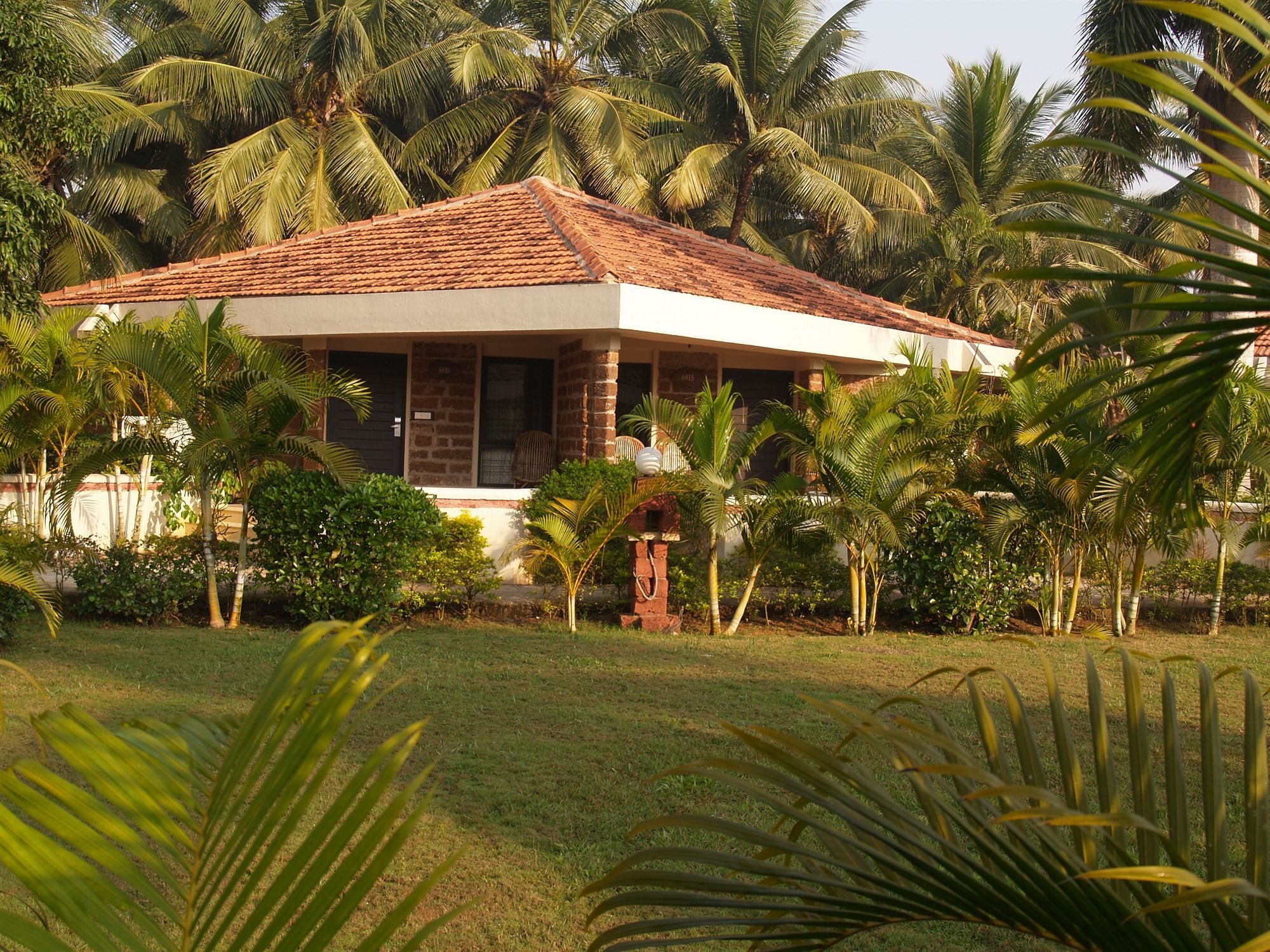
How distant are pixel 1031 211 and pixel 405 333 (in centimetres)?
1741

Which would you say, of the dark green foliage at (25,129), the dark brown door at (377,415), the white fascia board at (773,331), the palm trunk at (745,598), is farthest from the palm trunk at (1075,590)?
the dark green foliage at (25,129)

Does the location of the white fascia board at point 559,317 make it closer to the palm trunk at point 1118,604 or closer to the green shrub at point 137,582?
the palm trunk at point 1118,604

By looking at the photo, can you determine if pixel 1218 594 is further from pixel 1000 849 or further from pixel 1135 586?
pixel 1000 849

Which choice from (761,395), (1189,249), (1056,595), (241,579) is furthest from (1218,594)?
(1189,249)

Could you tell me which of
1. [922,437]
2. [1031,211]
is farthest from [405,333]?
[1031,211]

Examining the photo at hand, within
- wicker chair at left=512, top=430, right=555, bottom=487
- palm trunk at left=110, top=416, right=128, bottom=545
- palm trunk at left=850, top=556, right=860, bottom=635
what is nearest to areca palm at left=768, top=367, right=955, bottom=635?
palm trunk at left=850, top=556, right=860, bottom=635

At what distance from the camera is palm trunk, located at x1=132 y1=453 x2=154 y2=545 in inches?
422

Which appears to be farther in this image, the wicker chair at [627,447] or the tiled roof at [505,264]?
the tiled roof at [505,264]

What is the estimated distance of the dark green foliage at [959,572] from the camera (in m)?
9.77

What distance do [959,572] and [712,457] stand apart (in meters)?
2.61

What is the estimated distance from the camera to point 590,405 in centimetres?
1170

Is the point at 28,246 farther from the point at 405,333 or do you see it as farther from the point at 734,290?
the point at 734,290

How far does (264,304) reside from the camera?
1240 cm

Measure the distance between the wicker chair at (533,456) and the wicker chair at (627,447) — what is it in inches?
70.6
